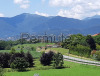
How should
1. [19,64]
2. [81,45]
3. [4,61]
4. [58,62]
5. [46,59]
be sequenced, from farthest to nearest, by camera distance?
[81,45], [46,59], [4,61], [58,62], [19,64]

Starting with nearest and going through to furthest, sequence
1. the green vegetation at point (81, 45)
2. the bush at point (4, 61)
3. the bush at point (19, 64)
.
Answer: the bush at point (19, 64)
the bush at point (4, 61)
the green vegetation at point (81, 45)

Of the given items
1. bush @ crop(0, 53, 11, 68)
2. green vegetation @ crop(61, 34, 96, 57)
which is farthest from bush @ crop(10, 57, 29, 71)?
green vegetation @ crop(61, 34, 96, 57)

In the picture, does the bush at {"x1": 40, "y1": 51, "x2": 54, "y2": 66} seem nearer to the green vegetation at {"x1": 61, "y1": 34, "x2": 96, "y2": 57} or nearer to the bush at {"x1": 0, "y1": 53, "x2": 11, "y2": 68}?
the bush at {"x1": 0, "y1": 53, "x2": 11, "y2": 68}

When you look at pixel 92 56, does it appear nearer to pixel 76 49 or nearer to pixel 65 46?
pixel 76 49

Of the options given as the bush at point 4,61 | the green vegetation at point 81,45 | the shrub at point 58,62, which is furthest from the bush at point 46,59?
the green vegetation at point 81,45

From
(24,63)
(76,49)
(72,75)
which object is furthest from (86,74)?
(76,49)

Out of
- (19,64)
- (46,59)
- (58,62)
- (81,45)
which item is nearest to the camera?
(19,64)

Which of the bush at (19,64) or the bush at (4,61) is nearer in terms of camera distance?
the bush at (19,64)

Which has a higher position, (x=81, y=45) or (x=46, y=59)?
(x=81, y=45)

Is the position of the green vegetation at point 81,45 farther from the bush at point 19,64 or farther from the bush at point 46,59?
the bush at point 19,64

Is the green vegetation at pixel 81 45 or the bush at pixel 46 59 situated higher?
the green vegetation at pixel 81 45

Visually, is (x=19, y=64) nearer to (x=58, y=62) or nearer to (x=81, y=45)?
(x=58, y=62)

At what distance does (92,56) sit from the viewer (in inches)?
1836

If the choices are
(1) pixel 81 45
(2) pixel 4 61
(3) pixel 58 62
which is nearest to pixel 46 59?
(3) pixel 58 62
